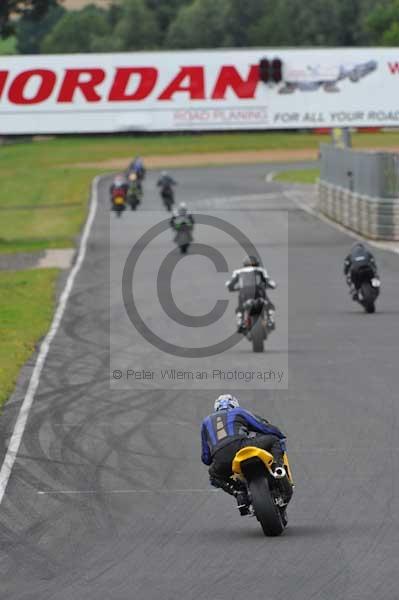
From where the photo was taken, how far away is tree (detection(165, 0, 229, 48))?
152 meters

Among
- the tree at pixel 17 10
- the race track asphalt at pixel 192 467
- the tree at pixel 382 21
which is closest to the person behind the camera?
the race track asphalt at pixel 192 467

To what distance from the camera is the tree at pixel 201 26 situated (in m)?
152

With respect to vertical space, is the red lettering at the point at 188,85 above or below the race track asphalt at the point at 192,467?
above

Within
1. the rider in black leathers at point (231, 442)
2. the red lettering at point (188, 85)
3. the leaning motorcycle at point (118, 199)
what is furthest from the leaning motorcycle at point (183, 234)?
the rider in black leathers at point (231, 442)

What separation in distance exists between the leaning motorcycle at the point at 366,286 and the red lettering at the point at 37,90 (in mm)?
20074

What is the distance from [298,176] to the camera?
79.8 meters

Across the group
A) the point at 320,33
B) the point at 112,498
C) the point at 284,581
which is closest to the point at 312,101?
the point at 112,498

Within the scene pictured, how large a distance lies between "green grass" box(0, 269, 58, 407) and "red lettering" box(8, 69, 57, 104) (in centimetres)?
835

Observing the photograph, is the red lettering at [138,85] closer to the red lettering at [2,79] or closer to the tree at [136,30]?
the red lettering at [2,79]

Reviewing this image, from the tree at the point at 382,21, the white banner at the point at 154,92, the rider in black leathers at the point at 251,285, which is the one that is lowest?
the rider in black leathers at the point at 251,285

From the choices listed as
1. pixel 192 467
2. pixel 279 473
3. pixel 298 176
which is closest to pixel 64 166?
pixel 298 176

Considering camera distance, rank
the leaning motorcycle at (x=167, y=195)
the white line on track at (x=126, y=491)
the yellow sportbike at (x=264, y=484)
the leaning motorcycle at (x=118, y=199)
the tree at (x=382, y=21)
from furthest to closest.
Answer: the tree at (x=382, y=21)
the leaning motorcycle at (x=167, y=195)
the leaning motorcycle at (x=118, y=199)
the white line on track at (x=126, y=491)
the yellow sportbike at (x=264, y=484)

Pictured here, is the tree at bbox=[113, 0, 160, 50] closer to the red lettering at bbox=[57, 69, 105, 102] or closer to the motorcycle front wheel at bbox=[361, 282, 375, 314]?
the red lettering at bbox=[57, 69, 105, 102]

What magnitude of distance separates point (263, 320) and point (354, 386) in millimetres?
3739
